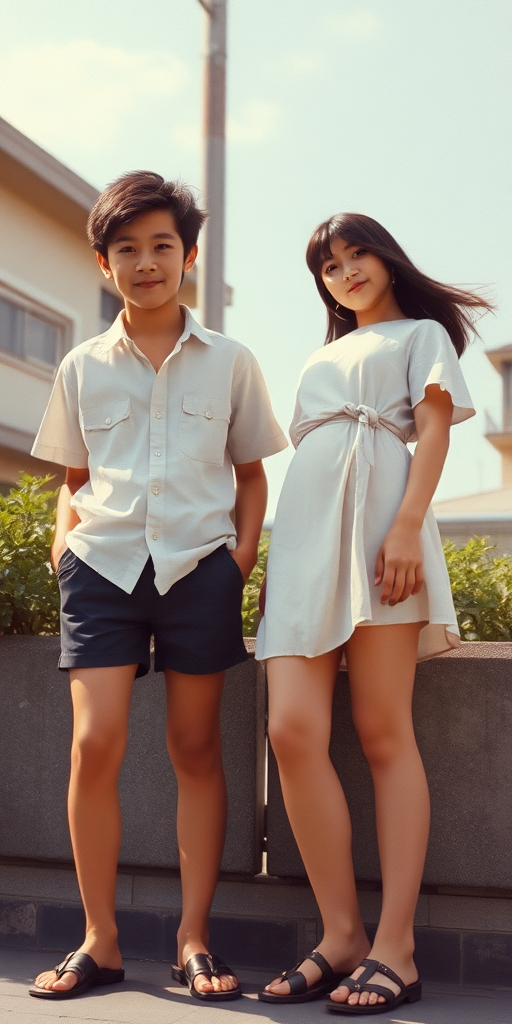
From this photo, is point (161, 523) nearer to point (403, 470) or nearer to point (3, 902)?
point (403, 470)

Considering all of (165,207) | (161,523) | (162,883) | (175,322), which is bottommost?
(162,883)

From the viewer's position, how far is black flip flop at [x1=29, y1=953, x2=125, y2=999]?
99.5 inches

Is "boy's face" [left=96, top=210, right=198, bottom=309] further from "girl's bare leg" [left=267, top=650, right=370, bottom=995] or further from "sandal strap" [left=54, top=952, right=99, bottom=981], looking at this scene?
"sandal strap" [left=54, top=952, right=99, bottom=981]

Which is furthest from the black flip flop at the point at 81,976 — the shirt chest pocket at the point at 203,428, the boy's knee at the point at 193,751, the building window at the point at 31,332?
the building window at the point at 31,332

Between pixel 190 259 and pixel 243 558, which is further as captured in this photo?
pixel 190 259

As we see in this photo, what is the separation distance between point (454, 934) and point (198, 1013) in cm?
76

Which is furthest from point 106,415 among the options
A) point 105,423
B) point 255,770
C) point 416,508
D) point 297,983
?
point 297,983

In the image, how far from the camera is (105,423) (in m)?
2.80

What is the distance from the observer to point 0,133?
12906 mm

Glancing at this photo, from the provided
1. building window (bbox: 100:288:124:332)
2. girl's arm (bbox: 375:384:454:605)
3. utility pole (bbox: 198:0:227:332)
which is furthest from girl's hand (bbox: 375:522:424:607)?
building window (bbox: 100:288:124:332)

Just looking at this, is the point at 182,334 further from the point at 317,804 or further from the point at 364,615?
the point at 317,804

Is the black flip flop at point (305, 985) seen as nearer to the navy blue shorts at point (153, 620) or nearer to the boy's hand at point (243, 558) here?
the navy blue shorts at point (153, 620)

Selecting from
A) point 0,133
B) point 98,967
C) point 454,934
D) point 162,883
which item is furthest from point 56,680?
point 0,133

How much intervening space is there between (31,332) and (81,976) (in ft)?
43.2
